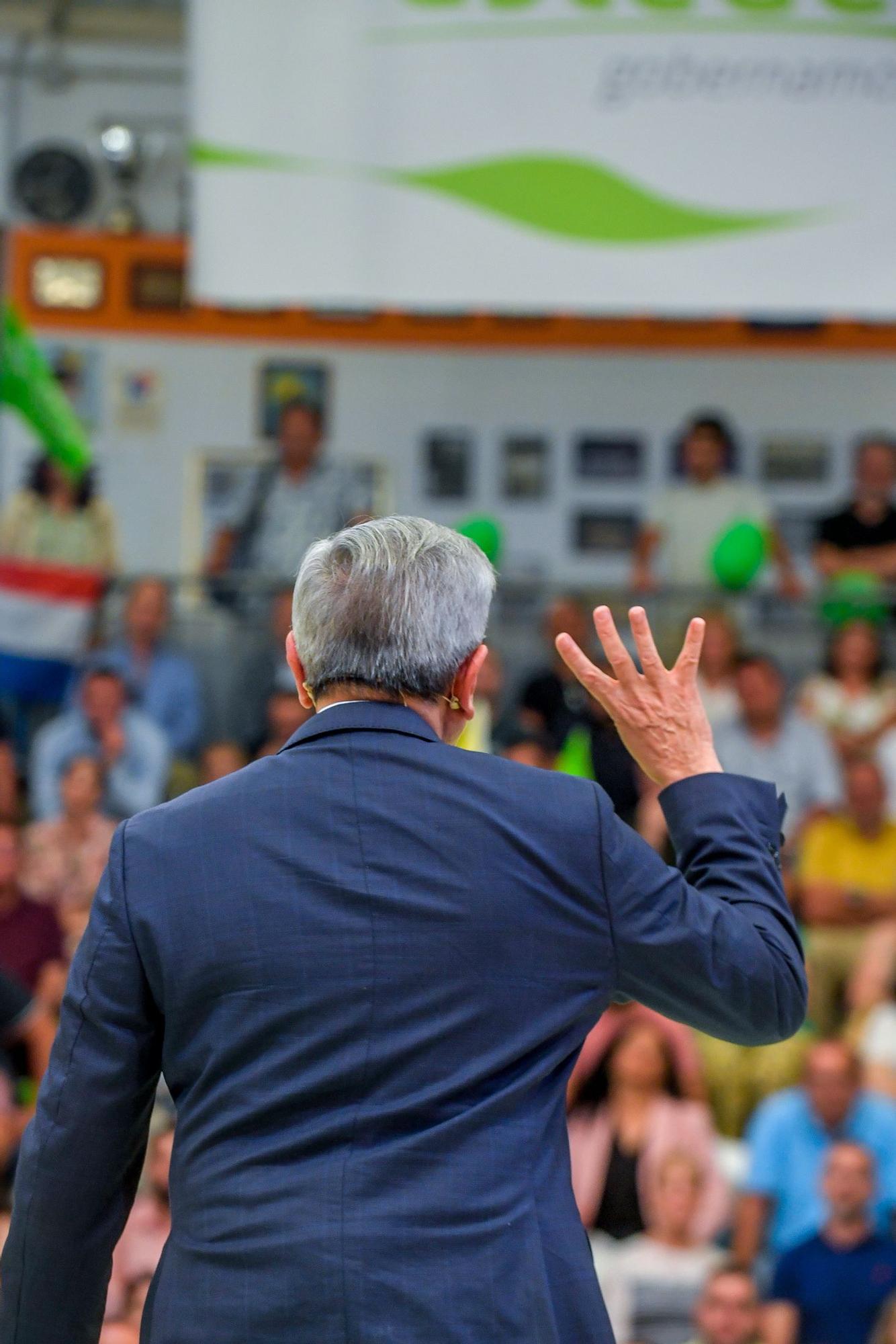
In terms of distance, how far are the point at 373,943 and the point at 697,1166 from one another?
3.94 m

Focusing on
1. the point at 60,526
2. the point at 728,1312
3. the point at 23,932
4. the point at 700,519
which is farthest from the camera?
the point at 60,526

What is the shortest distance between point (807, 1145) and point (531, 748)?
1.82m

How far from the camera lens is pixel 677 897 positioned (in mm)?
1622

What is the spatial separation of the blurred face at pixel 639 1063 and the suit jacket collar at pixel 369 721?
4.01 meters

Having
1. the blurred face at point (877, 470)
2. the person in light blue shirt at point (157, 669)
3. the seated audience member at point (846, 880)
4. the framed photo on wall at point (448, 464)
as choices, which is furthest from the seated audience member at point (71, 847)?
the framed photo on wall at point (448, 464)

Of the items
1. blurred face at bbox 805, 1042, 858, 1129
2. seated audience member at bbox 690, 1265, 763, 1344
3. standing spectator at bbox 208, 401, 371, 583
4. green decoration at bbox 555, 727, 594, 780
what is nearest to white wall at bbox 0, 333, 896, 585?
standing spectator at bbox 208, 401, 371, 583

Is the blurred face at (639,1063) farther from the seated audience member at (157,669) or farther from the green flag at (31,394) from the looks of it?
the green flag at (31,394)

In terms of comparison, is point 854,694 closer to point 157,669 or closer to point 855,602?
point 855,602

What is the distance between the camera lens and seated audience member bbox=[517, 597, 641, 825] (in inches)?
270

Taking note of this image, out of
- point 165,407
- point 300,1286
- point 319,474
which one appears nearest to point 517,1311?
point 300,1286

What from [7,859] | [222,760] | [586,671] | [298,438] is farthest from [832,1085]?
[586,671]

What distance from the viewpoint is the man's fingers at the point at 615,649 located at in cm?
176

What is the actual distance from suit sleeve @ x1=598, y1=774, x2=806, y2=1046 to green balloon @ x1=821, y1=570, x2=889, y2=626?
577cm

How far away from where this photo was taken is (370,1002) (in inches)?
62.8
